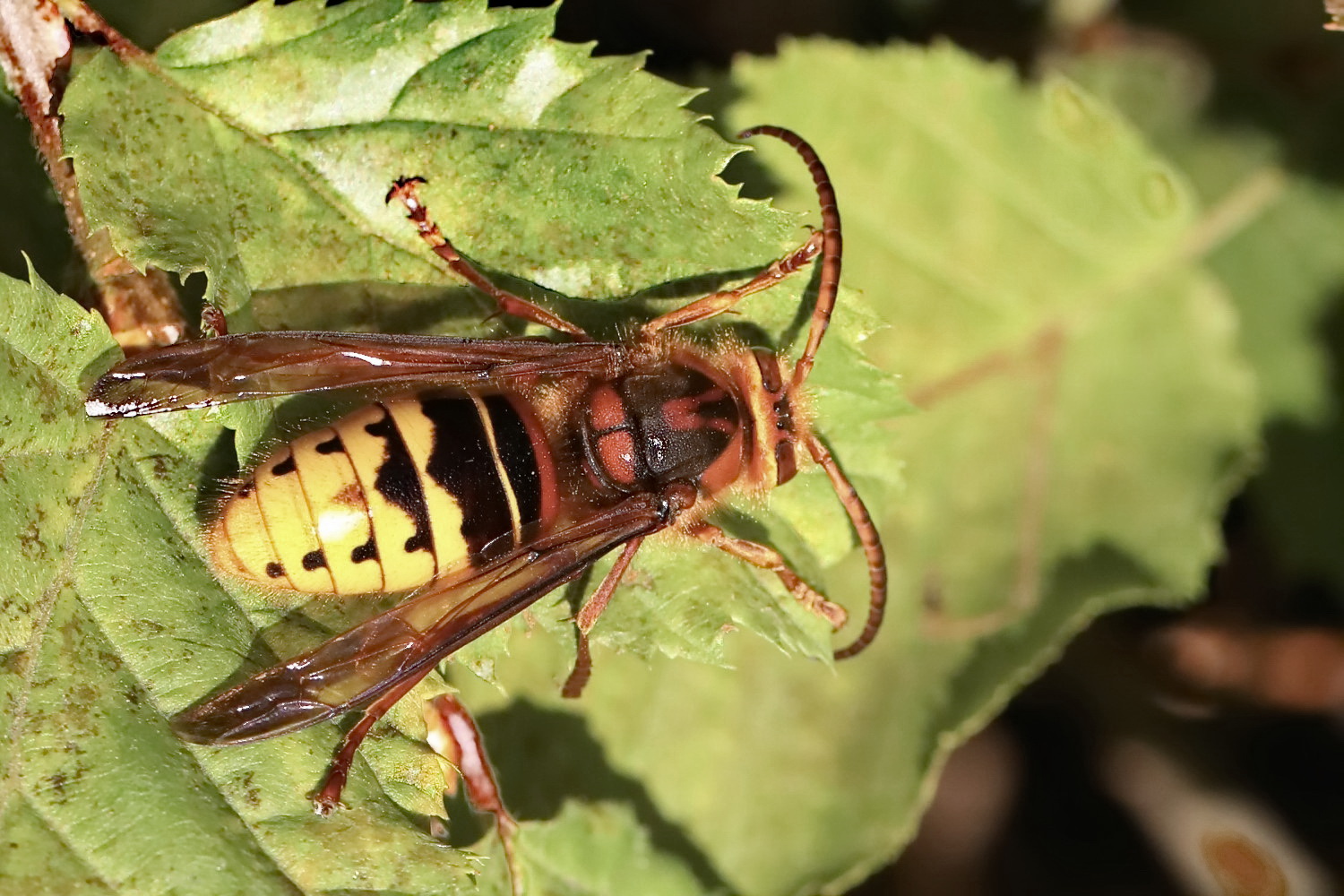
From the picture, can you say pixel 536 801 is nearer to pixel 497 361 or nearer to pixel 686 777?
pixel 686 777

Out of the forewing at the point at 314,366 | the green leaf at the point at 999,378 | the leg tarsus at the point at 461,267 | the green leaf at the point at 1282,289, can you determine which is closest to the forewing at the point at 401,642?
the forewing at the point at 314,366

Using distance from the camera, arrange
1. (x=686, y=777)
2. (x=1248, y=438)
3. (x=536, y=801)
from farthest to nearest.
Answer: (x=1248, y=438)
(x=686, y=777)
(x=536, y=801)

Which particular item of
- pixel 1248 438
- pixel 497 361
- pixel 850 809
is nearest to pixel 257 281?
pixel 497 361

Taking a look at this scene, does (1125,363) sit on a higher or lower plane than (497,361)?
lower

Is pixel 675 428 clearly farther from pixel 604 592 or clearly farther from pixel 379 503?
pixel 379 503

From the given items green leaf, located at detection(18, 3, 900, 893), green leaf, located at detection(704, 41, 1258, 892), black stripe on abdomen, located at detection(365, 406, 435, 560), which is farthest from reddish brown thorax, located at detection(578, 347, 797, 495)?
green leaf, located at detection(704, 41, 1258, 892)

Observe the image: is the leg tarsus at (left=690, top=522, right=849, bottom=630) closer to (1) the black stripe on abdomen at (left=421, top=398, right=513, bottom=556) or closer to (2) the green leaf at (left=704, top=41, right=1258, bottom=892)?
(1) the black stripe on abdomen at (left=421, top=398, right=513, bottom=556)
